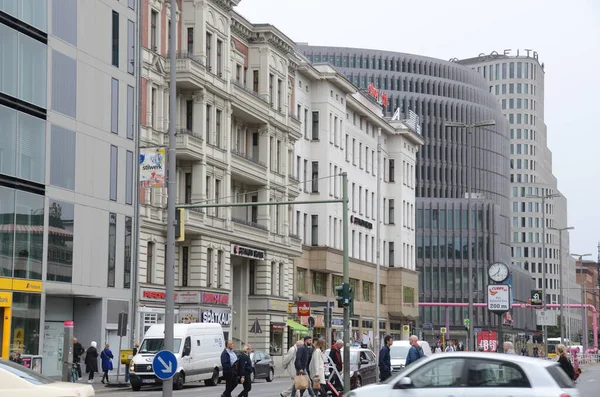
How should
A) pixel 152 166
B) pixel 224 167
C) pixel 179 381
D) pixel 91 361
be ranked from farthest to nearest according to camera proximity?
pixel 224 167 < pixel 91 361 < pixel 179 381 < pixel 152 166

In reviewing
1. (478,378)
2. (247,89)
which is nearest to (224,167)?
(247,89)

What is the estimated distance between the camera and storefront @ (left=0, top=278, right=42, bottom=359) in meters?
42.3

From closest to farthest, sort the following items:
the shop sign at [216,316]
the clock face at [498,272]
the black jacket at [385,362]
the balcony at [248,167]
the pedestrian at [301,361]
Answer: the pedestrian at [301,361] → the black jacket at [385,362] → the clock face at [498,272] → the shop sign at [216,316] → the balcony at [248,167]

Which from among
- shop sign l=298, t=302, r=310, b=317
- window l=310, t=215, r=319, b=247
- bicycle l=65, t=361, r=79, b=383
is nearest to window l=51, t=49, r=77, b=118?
bicycle l=65, t=361, r=79, b=383

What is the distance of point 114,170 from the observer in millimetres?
51344

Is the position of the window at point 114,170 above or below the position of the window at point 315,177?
below

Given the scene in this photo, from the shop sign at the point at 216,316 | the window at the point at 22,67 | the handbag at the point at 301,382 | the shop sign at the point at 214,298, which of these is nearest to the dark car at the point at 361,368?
the handbag at the point at 301,382

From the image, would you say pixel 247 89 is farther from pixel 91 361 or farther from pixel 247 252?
pixel 91 361

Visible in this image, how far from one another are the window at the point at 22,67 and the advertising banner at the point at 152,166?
50.5 ft

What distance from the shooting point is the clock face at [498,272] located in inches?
1251

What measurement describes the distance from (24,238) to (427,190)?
107 metres

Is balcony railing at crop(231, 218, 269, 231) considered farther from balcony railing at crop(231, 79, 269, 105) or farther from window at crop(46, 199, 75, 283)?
window at crop(46, 199, 75, 283)

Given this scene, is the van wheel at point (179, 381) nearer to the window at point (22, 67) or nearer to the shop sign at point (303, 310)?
the window at point (22, 67)

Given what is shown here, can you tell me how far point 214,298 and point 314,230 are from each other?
2177cm
